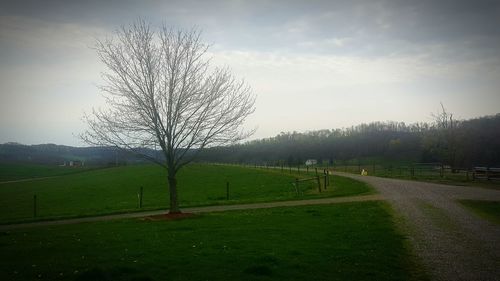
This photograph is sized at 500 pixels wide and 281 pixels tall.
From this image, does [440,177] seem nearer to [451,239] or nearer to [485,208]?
[485,208]

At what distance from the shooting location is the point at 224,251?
441 inches

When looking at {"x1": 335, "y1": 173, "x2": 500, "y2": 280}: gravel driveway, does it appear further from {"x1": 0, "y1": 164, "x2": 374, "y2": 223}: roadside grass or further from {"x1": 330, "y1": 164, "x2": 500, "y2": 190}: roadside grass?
{"x1": 330, "y1": 164, "x2": 500, "y2": 190}: roadside grass

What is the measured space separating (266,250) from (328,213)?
28.0 ft

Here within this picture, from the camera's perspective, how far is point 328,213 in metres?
19.0

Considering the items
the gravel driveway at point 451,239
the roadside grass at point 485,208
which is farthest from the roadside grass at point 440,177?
the gravel driveway at point 451,239

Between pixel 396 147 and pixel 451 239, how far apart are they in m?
133

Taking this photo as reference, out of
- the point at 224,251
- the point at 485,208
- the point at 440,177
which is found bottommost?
the point at 224,251

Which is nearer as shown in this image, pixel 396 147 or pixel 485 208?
pixel 485 208

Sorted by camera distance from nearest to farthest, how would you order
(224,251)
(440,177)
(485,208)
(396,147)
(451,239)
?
(224,251) < (451,239) < (485,208) < (440,177) < (396,147)

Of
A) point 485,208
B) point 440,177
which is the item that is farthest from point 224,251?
point 440,177

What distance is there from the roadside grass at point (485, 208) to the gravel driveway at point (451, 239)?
44 cm

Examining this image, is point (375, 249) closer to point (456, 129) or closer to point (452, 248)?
point (452, 248)

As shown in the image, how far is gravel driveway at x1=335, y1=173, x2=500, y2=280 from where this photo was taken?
8977 millimetres

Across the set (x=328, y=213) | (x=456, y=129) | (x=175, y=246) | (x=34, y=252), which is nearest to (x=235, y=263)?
(x=175, y=246)
